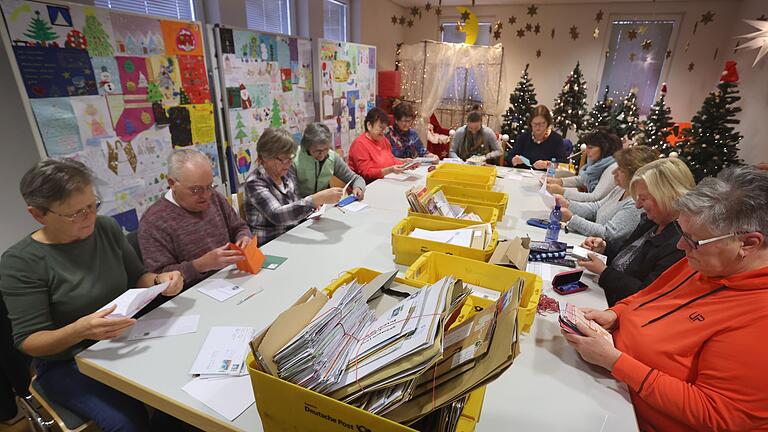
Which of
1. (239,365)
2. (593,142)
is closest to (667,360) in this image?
(239,365)

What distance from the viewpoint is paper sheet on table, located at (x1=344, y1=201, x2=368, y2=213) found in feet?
8.39

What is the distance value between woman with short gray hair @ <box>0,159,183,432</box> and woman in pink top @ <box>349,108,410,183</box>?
7.78 feet

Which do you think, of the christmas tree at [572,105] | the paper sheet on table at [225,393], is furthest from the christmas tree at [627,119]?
the paper sheet on table at [225,393]

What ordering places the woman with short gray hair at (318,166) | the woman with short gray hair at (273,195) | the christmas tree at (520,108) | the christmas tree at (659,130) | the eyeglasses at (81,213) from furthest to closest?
the christmas tree at (520,108)
the christmas tree at (659,130)
the woman with short gray hair at (318,166)
the woman with short gray hair at (273,195)
the eyeglasses at (81,213)

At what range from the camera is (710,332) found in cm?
98

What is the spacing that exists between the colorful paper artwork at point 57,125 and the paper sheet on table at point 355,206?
171cm

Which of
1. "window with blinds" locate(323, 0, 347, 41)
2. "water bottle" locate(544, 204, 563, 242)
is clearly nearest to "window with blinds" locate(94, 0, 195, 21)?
"window with blinds" locate(323, 0, 347, 41)

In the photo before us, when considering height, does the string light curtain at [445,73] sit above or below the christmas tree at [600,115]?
above

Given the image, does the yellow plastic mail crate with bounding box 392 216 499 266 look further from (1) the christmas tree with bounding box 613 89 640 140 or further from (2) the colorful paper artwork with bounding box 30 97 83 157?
(1) the christmas tree with bounding box 613 89 640 140

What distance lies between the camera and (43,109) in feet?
6.92

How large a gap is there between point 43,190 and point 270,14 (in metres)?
3.94

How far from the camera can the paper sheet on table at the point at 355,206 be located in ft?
8.39

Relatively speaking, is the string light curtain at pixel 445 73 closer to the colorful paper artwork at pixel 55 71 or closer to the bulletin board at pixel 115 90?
the bulletin board at pixel 115 90

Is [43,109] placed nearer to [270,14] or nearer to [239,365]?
[239,365]
